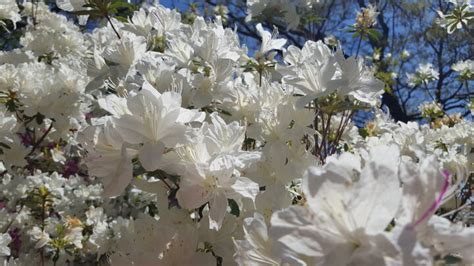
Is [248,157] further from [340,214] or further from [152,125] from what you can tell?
[340,214]

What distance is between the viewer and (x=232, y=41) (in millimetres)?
1614

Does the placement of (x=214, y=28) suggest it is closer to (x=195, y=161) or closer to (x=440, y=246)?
(x=195, y=161)

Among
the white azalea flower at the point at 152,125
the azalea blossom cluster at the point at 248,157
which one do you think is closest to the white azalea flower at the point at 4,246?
the azalea blossom cluster at the point at 248,157

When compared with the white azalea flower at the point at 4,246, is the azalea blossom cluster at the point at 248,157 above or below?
above

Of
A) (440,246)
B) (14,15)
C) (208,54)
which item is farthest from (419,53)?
(440,246)

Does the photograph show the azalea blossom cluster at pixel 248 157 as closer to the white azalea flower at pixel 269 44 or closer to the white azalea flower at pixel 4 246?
the white azalea flower at pixel 269 44

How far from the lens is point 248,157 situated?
1123 mm

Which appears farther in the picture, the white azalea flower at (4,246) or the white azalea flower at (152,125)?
the white azalea flower at (4,246)

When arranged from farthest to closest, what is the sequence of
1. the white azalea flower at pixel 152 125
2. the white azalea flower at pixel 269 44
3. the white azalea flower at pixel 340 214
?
1. the white azalea flower at pixel 269 44
2. the white azalea flower at pixel 152 125
3. the white azalea flower at pixel 340 214

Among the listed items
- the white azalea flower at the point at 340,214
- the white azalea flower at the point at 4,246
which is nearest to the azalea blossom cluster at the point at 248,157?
the white azalea flower at the point at 340,214

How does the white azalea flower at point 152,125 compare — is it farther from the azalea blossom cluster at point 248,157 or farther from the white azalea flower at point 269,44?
the white azalea flower at point 269,44

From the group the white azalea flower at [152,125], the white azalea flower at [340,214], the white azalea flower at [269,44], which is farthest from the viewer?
the white azalea flower at [269,44]

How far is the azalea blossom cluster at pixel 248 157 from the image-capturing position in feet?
2.29

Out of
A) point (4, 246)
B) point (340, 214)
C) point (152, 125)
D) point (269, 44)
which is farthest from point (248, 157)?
point (4, 246)
